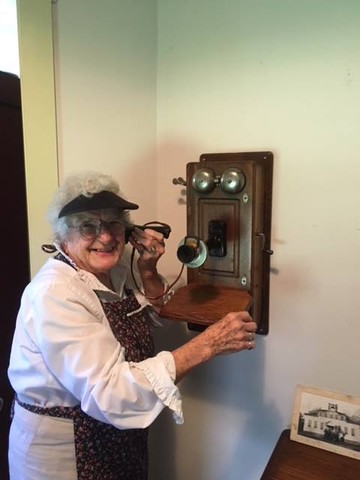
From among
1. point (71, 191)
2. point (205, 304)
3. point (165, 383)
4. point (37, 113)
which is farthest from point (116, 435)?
point (37, 113)

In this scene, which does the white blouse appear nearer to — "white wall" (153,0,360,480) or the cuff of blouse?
the cuff of blouse

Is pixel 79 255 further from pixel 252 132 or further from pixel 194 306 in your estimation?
pixel 252 132

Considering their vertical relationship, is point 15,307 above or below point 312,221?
below

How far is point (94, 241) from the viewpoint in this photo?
0.97 meters

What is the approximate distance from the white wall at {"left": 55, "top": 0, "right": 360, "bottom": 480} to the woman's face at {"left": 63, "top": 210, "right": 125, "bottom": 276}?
24 cm

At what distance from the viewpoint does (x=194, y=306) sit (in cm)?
100

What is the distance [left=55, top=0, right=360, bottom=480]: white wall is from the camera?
1082 millimetres

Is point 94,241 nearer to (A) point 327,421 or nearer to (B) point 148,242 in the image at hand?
(B) point 148,242

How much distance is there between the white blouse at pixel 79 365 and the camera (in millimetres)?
785

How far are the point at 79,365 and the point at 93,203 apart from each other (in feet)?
1.24

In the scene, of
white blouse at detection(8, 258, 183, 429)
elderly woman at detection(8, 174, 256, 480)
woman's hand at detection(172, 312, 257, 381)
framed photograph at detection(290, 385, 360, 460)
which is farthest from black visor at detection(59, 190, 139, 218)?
framed photograph at detection(290, 385, 360, 460)

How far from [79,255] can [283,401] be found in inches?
33.0

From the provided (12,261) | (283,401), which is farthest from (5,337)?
(283,401)

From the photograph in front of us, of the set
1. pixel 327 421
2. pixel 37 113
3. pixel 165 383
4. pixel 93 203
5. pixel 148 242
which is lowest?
pixel 327 421
